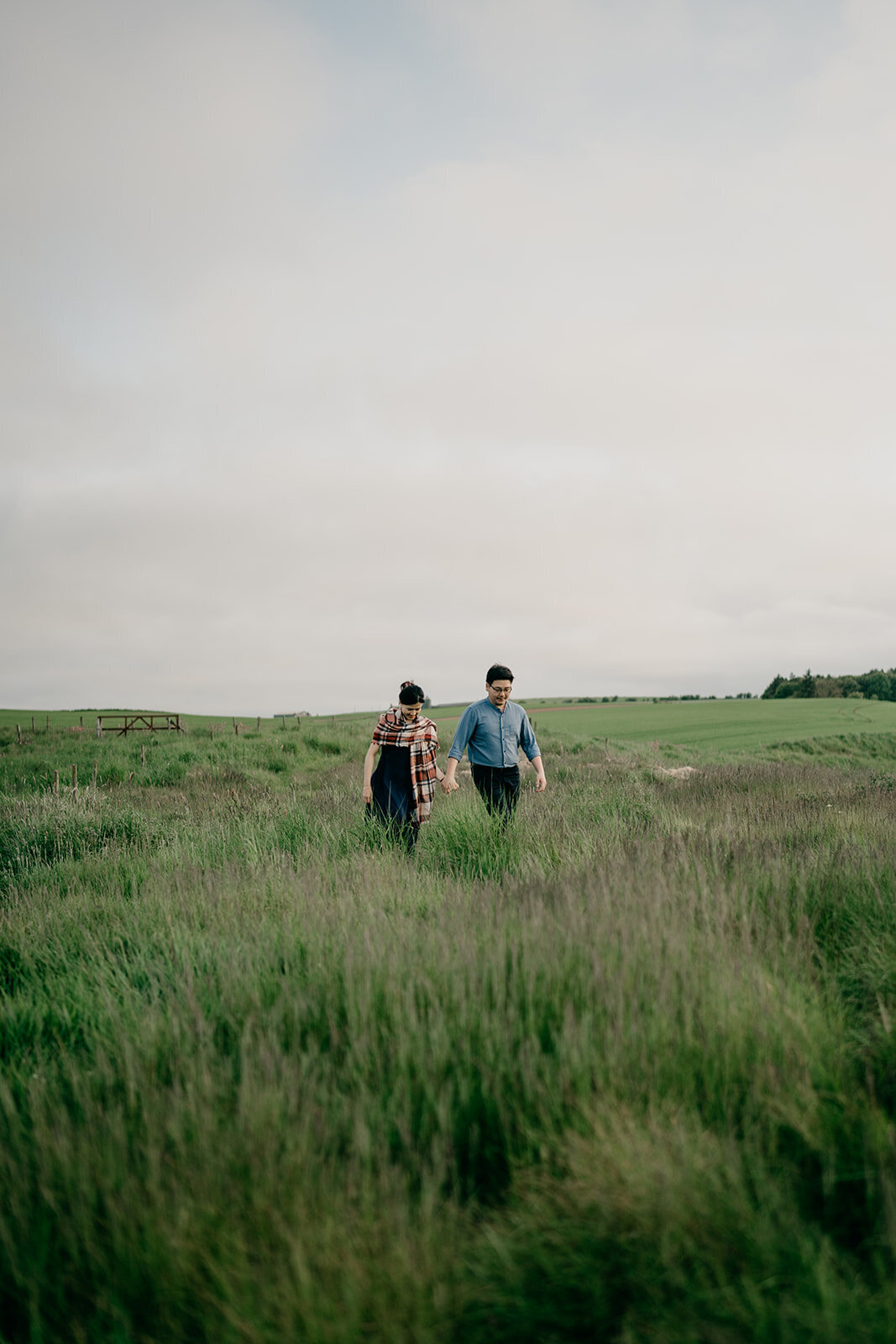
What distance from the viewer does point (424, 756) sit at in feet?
23.6

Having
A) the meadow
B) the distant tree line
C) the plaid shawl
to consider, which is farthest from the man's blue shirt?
the distant tree line

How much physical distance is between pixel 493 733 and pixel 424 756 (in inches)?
41.5

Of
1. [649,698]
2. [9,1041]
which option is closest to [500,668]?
[9,1041]

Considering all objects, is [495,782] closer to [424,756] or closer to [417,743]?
[424,756]

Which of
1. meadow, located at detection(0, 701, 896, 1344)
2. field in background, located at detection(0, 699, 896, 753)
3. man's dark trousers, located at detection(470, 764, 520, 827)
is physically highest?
man's dark trousers, located at detection(470, 764, 520, 827)

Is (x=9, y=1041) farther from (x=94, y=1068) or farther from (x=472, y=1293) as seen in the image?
(x=472, y=1293)

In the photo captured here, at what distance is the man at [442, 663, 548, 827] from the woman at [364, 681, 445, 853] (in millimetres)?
648

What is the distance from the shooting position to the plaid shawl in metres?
7.08

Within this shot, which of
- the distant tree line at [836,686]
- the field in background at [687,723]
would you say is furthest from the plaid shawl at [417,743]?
the distant tree line at [836,686]

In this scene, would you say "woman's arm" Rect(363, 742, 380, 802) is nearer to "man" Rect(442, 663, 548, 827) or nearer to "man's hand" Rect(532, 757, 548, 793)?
"man" Rect(442, 663, 548, 827)

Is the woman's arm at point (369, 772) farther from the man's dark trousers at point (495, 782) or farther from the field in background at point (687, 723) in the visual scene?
the field in background at point (687, 723)

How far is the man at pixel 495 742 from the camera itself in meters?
7.83

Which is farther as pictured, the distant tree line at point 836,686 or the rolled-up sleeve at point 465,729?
the distant tree line at point 836,686

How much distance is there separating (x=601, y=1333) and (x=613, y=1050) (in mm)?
736
